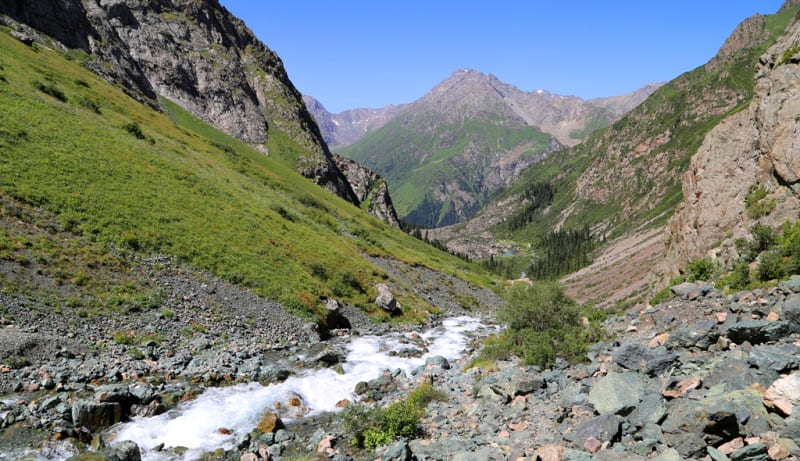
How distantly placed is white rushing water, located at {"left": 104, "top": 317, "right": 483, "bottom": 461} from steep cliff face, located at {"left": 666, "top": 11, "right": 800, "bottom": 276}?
78.5ft

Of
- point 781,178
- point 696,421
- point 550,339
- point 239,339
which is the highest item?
point 781,178

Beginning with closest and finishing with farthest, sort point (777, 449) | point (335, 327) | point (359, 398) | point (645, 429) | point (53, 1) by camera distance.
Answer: point (777, 449)
point (645, 429)
point (359, 398)
point (335, 327)
point (53, 1)

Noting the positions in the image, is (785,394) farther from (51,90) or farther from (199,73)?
(199,73)

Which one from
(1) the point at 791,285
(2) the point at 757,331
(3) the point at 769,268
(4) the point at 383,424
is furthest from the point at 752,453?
(3) the point at 769,268

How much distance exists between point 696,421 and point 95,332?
30218 millimetres

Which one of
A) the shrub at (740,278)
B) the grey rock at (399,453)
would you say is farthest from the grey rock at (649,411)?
the shrub at (740,278)

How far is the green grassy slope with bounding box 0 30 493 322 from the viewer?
33719 millimetres

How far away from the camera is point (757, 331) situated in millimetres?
13008

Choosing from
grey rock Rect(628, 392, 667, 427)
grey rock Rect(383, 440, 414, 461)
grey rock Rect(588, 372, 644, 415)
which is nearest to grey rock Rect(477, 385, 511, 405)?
grey rock Rect(588, 372, 644, 415)

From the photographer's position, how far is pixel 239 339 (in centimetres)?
3002

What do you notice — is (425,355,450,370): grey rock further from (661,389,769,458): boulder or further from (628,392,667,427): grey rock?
(661,389,769,458): boulder

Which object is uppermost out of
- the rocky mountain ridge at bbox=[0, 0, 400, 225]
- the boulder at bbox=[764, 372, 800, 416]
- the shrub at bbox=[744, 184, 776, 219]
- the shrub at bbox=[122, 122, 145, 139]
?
the rocky mountain ridge at bbox=[0, 0, 400, 225]

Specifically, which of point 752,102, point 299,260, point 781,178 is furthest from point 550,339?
point 299,260

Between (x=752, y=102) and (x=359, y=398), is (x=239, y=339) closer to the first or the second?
(x=359, y=398)
